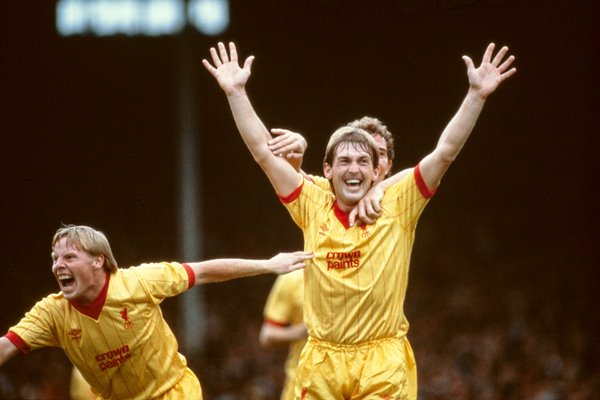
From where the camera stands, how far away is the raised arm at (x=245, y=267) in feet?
19.9

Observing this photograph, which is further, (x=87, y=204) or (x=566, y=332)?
(x=87, y=204)

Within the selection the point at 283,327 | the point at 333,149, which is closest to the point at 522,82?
the point at 283,327

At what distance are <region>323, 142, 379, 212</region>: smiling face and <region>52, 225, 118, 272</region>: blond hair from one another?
1.22 metres

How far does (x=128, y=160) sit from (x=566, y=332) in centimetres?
594

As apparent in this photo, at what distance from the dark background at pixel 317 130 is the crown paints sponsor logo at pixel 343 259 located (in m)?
8.72

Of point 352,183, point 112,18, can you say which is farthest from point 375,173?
point 112,18

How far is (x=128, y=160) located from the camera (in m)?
15.9

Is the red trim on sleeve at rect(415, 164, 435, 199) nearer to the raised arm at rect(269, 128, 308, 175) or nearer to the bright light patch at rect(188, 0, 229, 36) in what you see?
the raised arm at rect(269, 128, 308, 175)

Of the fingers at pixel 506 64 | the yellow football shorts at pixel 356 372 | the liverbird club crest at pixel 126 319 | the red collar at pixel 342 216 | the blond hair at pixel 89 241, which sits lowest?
the yellow football shorts at pixel 356 372

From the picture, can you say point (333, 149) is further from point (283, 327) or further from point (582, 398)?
point (582, 398)

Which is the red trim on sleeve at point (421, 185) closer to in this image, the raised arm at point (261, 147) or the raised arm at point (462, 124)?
the raised arm at point (462, 124)

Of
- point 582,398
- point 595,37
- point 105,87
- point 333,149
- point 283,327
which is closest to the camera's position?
point 333,149

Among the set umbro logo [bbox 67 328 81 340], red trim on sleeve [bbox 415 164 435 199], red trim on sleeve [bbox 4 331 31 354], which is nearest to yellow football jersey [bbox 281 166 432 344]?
red trim on sleeve [bbox 415 164 435 199]

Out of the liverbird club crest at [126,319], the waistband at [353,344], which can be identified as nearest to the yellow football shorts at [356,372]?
the waistband at [353,344]
